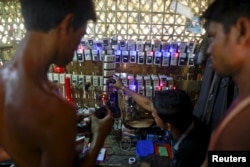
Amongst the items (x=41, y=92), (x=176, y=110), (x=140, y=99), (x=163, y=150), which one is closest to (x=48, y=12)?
(x=41, y=92)

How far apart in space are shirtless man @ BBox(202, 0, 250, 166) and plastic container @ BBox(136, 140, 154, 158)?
1150 millimetres

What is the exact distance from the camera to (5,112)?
3.52ft

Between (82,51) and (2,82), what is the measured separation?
1.28 meters

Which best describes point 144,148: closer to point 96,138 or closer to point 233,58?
point 96,138

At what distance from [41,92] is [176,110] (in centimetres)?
81

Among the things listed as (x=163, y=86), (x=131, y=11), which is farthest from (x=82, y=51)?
(x=163, y=86)

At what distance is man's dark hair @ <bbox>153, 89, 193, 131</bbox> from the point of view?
1.57m

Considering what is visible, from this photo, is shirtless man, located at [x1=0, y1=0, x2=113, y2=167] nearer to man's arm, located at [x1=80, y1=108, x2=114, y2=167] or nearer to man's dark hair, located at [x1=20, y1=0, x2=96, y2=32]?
man's dark hair, located at [x1=20, y1=0, x2=96, y2=32]

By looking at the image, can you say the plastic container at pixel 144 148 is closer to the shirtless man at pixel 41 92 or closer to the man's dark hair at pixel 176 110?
the man's dark hair at pixel 176 110

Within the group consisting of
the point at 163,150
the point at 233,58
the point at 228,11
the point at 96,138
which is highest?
the point at 228,11

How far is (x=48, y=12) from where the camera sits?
Answer: 1029mm

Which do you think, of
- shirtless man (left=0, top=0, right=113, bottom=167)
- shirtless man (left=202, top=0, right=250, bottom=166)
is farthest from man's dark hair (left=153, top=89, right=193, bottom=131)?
shirtless man (left=0, top=0, right=113, bottom=167)

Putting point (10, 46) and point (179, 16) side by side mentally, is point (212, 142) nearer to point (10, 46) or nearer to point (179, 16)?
point (179, 16)

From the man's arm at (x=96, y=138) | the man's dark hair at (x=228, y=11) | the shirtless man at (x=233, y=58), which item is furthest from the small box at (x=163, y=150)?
the man's dark hair at (x=228, y=11)
